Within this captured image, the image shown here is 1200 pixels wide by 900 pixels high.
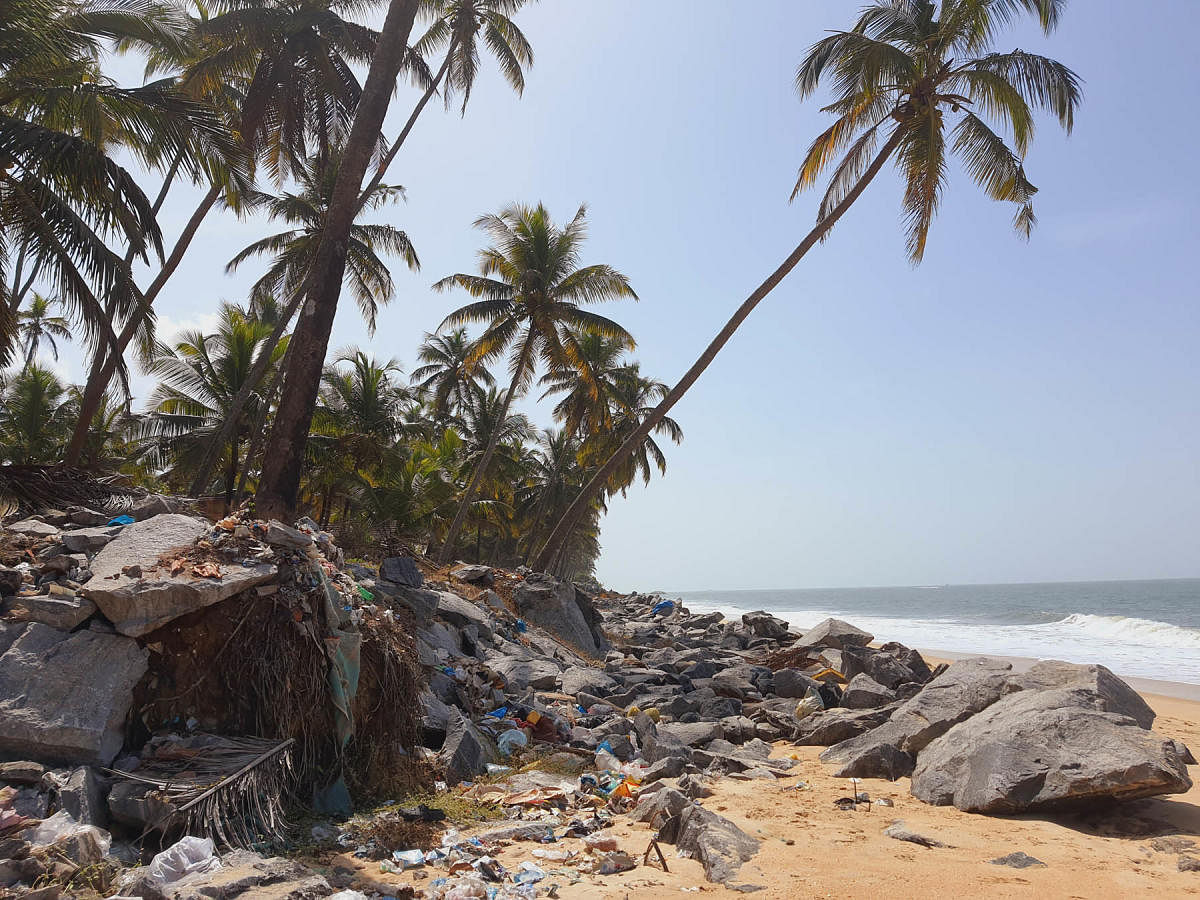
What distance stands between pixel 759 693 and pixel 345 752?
22.4ft

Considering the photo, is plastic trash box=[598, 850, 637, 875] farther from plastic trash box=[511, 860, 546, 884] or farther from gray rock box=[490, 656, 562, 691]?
gray rock box=[490, 656, 562, 691]

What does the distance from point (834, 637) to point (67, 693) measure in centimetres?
1263

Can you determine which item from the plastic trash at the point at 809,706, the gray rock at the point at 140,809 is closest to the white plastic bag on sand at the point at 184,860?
the gray rock at the point at 140,809

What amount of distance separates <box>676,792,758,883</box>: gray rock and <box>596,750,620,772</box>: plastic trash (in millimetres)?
1556

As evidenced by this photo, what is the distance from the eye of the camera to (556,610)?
13.1m

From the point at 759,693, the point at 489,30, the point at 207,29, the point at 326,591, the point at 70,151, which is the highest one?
the point at 489,30

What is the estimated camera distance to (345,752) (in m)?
5.04

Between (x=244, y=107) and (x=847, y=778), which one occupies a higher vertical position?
(x=244, y=107)

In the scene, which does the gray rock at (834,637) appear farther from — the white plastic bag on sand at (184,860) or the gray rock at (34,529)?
the gray rock at (34,529)

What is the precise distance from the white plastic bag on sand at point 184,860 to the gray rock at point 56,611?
1518 millimetres

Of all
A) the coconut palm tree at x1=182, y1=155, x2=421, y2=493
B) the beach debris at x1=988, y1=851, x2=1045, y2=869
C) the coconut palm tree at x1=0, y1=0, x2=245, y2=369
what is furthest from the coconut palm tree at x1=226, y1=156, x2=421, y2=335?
the beach debris at x1=988, y1=851, x2=1045, y2=869

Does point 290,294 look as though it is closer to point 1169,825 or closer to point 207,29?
point 207,29

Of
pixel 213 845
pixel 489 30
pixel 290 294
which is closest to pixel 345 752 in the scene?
pixel 213 845

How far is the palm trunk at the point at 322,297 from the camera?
25.1 feet
